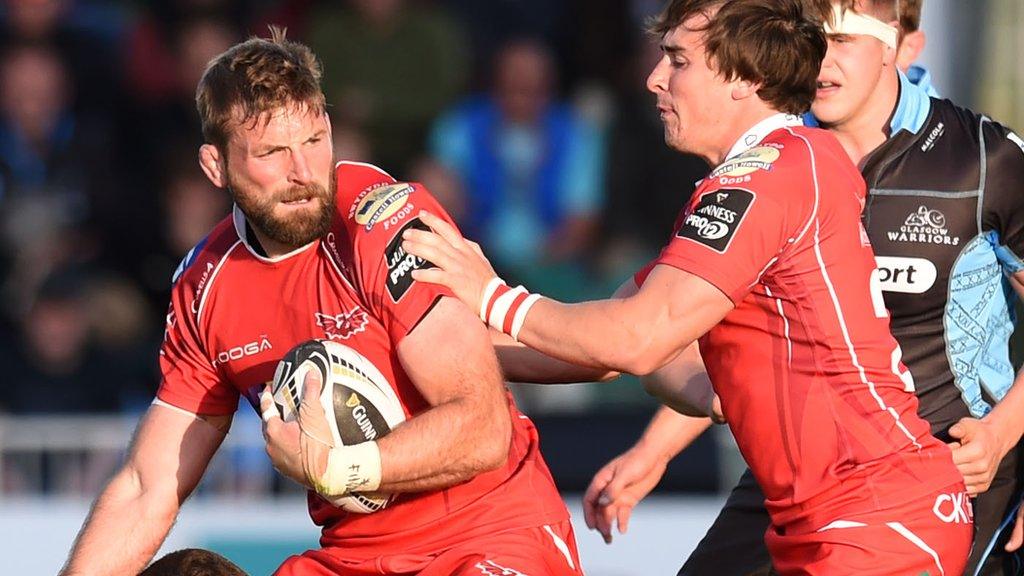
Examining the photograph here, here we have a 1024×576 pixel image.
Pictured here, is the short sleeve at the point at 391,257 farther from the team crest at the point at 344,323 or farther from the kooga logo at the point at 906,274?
the kooga logo at the point at 906,274

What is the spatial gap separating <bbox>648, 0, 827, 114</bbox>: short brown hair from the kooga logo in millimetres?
817

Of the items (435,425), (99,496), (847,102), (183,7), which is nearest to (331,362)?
(435,425)

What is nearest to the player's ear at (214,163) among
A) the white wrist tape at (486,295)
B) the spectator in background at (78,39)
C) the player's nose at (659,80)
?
the white wrist tape at (486,295)

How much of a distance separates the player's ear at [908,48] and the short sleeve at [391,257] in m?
1.68

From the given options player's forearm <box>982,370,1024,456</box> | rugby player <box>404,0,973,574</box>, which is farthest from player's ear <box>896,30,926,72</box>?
player's forearm <box>982,370,1024,456</box>

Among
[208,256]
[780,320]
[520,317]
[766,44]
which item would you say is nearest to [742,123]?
[766,44]

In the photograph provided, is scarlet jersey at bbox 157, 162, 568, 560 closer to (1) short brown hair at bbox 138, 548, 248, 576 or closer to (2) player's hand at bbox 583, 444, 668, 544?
(1) short brown hair at bbox 138, 548, 248, 576

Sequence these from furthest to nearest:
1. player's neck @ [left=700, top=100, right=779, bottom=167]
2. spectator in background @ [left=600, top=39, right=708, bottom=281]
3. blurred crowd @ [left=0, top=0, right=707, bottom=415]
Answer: spectator in background @ [left=600, top=39, right=708, bottom=281] < blurred crowd @ [left=0, top=0, right=707, bottom=415] < player's neck @ [left=700, top=100, right=779, bottom=167]

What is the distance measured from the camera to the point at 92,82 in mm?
10922

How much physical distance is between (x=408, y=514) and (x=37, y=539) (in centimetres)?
422

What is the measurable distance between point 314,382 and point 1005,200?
2.27 meters

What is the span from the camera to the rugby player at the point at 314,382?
15.1ft

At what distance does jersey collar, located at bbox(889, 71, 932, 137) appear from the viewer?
5332 millimetres

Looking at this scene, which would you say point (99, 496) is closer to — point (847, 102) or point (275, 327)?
point (275, 327)
